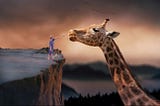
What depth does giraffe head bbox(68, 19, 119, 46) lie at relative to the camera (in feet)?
35.3

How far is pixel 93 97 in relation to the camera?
21.3 m

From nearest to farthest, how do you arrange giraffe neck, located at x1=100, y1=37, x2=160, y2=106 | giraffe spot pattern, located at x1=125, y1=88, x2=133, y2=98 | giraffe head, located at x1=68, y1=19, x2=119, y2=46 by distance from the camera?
giraffe neck, located at x1=100, y1=37, x2=160, y2=106, giraffe spot pattern, located at x1=125, y1=88, x2=133, y2=98, giraffe head, located at x1=68, y1=19, x2=119, y2=46

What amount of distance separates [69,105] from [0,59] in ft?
27.9

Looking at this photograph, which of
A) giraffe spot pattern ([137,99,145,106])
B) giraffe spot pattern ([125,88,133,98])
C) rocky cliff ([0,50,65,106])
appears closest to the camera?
rocky cliff ([0,50,65,106])

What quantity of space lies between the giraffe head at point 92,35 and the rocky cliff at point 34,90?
0.98m

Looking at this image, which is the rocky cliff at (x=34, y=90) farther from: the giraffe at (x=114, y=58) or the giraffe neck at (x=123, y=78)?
the giraffe neck at (x=123, y=78)

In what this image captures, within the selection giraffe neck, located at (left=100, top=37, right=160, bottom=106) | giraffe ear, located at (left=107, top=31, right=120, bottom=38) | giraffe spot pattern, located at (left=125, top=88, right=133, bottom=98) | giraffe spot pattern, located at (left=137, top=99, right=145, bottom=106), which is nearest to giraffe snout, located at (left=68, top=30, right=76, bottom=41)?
giraffe neck, located at (left=100, top=37, right=160, bottom=106)

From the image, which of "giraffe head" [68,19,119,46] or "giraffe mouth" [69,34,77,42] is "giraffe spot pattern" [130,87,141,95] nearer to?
"giraffe head" [68,19,119,46]

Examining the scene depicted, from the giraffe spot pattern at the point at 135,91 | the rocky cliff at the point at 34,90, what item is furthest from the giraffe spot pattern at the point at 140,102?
the rocky cliff at the point at 34,90

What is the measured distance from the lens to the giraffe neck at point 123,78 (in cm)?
1046

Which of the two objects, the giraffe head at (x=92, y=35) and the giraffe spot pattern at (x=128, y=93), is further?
the giraffe head at (x=92, y=35)

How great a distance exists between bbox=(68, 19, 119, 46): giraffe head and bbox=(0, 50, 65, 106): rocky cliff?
0.98 meters

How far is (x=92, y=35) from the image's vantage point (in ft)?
35.4

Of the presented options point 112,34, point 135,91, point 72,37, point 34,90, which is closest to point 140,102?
point 135,91
